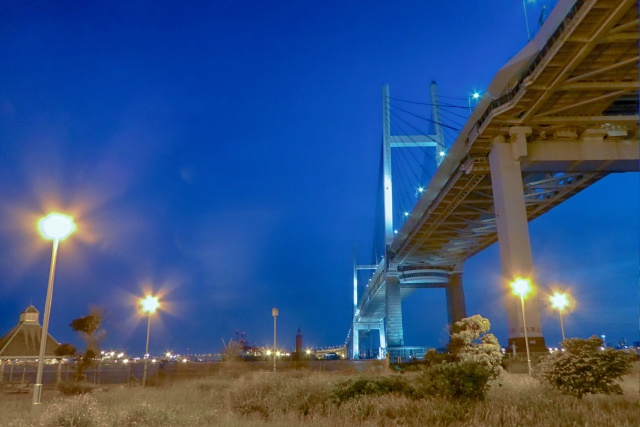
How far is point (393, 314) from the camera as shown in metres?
58.7

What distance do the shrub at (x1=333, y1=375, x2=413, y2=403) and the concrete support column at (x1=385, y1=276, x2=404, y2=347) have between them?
47290 mm

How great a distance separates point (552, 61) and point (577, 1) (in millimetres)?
2855

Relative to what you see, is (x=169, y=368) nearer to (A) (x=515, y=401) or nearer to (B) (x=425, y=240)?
(A) (x=515, y=401)

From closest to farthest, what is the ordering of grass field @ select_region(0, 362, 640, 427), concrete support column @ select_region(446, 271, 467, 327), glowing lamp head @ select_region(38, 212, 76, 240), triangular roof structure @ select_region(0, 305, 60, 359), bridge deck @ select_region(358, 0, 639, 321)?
grass field @ select_region(0, 362, 640, 427)
glowing lamp head @ select_region(38, 212, 76, 240)
bridge deck @ select_region(358, 0, 639, 321)
triangular roof structure @ select_region(0, 305, 60, 359)
concrete support column @ select_region(446, 271, 467, 327)

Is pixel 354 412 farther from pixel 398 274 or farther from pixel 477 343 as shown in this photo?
pixel 398 274

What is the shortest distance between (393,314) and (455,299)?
35.6 ft

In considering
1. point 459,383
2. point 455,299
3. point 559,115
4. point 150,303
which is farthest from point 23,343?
point 455,299

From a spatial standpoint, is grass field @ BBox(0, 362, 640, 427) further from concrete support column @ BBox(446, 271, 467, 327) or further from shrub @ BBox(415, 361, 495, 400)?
concrete support column @ BBox(446, 271, 467, 327)

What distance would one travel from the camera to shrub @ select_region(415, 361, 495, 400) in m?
10.0

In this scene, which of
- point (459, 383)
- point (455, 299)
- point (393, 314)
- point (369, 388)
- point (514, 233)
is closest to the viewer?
point (459, 383)

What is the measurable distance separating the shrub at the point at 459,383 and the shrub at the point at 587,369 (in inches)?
85.9

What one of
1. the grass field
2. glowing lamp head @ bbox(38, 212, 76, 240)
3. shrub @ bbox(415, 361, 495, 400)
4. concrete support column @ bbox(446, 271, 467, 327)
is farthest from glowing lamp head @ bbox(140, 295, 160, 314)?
concrete support column @ bbox(446, 271, 467, 327)

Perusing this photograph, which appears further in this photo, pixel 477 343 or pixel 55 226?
pixel 477 343

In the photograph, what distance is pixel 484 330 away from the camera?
69.4 feet
